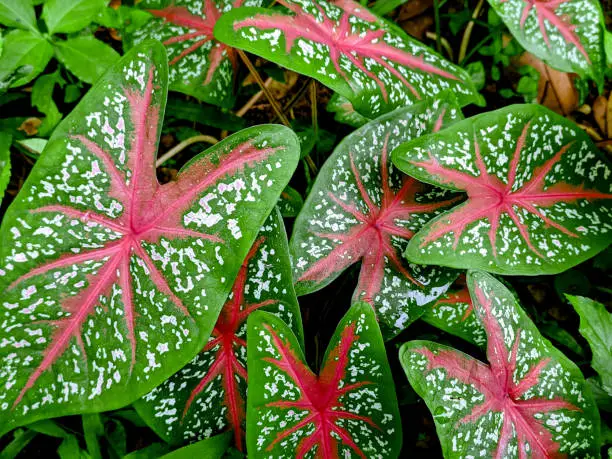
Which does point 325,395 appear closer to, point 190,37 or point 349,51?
point 349,51

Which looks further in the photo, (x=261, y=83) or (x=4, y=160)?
(x=261, y=83)

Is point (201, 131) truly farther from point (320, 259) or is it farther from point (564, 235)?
point (564, 235)

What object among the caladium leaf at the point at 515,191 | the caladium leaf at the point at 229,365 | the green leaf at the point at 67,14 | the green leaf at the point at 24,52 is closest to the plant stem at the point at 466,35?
the caladium leaf at the point at 515,191

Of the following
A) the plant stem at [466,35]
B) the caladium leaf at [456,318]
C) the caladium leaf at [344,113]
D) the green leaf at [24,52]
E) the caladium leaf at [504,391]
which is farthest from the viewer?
the plant stem at [466,35]

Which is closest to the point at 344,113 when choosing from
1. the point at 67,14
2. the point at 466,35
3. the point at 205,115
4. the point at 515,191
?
the point at 205,115

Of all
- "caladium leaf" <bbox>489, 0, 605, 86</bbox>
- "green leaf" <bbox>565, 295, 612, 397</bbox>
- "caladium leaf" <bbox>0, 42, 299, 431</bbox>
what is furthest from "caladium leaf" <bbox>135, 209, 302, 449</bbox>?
"caladium leaf" <bbox>489, 0, 605, 86</bbox>

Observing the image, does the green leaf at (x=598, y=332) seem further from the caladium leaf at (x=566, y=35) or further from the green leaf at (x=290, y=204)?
the green leaf at (x=290, y=204)
